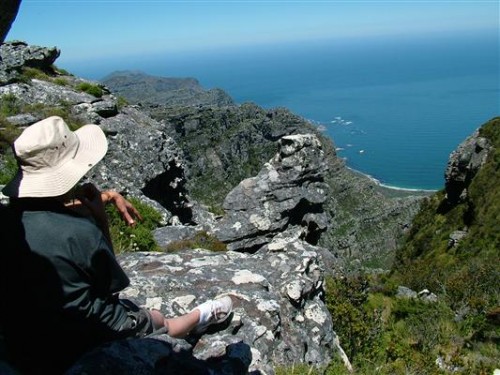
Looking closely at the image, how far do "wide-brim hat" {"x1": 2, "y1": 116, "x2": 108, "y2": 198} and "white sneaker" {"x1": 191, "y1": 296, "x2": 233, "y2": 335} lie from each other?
8.31 feet

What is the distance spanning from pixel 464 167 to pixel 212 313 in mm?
59796

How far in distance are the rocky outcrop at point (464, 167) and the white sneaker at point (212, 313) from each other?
184 ft

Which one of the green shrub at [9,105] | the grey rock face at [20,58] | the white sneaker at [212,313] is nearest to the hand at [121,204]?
the white sneaker at [212,313]

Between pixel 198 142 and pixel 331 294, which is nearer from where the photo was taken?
pixel 331 294

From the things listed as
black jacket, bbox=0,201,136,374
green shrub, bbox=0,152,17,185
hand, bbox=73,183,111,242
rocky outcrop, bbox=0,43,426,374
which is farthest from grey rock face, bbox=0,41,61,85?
black jacket, bbox=0,201,136,374

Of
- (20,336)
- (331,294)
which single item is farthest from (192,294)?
(331,294)

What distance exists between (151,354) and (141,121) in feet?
46.9

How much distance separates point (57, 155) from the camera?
4.10 metres

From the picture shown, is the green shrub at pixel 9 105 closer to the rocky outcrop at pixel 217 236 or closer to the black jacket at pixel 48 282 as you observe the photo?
the rocky outcrop at pixel 217 236

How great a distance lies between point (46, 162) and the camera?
406 centimetres

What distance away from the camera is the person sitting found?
3.92 metres

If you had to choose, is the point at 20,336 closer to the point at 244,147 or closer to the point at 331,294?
the point at 331,294

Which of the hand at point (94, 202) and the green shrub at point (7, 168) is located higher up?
the hand at point (94, 202)

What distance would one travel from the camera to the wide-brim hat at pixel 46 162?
3973 millimetres
